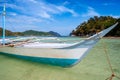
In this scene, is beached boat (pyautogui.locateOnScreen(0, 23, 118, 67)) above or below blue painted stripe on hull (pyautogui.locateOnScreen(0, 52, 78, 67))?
above

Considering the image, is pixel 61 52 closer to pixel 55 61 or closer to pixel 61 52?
pixel 61 52

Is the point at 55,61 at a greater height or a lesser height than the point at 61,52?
lesser

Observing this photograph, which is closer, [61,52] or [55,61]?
[61,52]

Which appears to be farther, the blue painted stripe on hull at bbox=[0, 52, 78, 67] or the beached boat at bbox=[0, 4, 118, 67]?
the blue painted stripe on hull at bbox=[0, 52, 78, 67]

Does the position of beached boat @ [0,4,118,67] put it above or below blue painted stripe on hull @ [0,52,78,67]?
above

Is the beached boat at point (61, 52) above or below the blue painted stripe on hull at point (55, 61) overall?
above

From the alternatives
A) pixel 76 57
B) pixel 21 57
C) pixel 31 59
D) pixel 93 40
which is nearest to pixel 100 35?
pixel 93 40

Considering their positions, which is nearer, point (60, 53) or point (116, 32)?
point (60, 53)

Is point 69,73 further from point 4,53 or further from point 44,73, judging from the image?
point 4,53

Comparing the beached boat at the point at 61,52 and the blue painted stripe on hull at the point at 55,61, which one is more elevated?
the beached boat at the point at 61,52

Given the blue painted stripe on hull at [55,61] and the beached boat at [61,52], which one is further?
the blue painted stripe on hull at [55,61]

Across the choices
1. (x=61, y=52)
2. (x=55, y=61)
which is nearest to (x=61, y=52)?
(x=61, y=52)

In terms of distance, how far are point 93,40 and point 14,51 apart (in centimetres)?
496

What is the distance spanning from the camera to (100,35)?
5.39 metres
